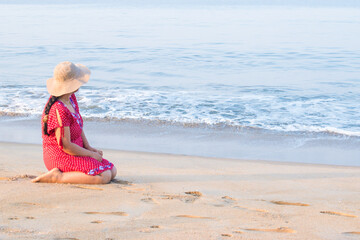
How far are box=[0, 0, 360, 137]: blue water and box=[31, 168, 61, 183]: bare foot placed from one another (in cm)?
405

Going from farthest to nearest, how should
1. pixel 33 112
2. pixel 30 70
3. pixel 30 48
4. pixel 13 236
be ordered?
pixel 30 48
pixel 30 70
pixel 33 112
pixel 13 236

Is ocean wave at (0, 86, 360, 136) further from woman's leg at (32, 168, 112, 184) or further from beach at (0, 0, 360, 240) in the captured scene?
woman's leg at (32, 168, 112, 184)

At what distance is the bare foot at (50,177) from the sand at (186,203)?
3.2 inches

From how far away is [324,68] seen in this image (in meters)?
14.8

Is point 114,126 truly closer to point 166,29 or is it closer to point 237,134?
point 237,134

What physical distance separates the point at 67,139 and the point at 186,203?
46.6 inches

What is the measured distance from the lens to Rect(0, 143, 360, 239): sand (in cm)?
316

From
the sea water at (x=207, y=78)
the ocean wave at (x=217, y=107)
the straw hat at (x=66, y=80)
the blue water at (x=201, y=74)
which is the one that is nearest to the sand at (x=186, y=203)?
the straw hat at (x=66, y=80)

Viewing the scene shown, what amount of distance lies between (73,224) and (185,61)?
12949 millimetres

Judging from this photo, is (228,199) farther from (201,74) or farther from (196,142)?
(201,74)

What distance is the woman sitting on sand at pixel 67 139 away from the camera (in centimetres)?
422

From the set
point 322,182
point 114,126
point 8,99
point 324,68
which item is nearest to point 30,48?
point 8,99

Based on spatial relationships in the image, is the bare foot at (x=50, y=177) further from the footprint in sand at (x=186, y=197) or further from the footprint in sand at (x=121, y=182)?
the footprint in sand at (x=186, y=197)

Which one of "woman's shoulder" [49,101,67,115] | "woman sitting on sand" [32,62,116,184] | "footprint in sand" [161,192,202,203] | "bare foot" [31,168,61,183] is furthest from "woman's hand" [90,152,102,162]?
"footprint in sand" [161,192,202,203]
